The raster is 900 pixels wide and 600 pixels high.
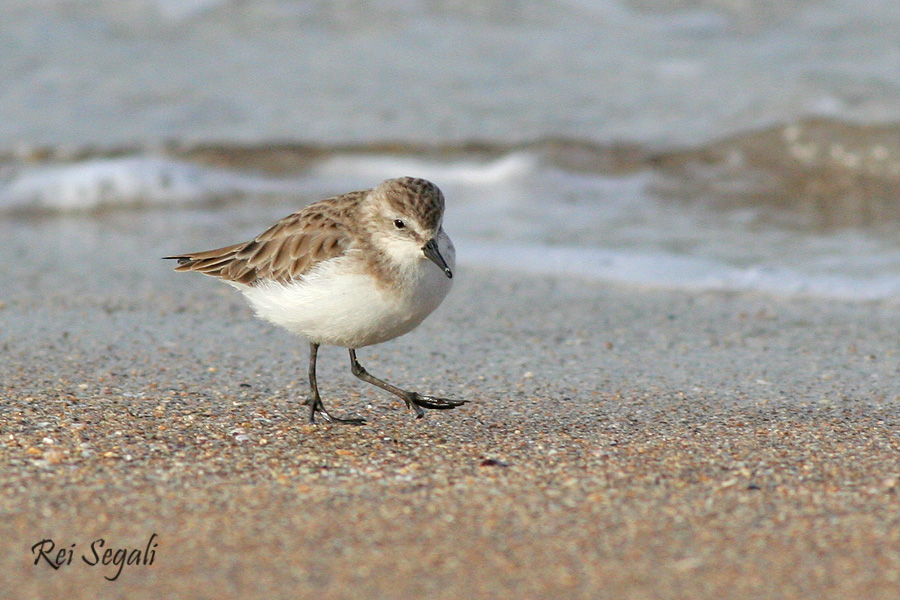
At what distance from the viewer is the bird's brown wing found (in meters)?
4.46

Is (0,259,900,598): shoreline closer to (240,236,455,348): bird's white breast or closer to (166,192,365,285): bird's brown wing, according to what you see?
(240,236,455,348): bird's white breast

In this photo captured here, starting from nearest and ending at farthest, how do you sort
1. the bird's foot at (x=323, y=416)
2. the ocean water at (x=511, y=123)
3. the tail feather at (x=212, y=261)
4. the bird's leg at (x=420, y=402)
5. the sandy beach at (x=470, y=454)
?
the sandy beach at (x=470, y=454)
the bird's foot at (x=323, y=416)
the bird's leg at (x=420, y=402)
the tail feather at (x=212, y=261)
the ocean water at (x=511, y=123)

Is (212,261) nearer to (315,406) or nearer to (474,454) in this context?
(315,406)

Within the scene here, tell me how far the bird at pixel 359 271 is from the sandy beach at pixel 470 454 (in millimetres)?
349

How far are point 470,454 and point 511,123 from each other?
652 centimetres

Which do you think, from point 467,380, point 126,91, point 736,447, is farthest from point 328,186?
point 736,447

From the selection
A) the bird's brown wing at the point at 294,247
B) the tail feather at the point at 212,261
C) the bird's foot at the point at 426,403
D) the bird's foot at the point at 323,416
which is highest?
the bird's brown wing at the point at 294,247

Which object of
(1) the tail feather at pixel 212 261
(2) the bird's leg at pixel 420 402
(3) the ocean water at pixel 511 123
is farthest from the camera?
(3) the ocean water at pixel 511 123

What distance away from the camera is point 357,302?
4.23 m

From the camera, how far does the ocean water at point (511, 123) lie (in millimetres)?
7922

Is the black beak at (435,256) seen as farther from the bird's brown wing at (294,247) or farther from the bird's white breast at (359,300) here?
the bird's brown wing at (294,247)

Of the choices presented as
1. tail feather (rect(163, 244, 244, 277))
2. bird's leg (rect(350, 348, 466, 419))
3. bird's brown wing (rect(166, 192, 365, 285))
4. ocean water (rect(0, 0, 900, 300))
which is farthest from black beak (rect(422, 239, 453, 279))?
ocean water (rect(0, 0, 900, 300))

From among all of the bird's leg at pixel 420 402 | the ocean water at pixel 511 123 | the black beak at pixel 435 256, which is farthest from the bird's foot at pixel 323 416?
the ocean water at pixel 511 123

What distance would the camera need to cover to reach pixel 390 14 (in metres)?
11.8
